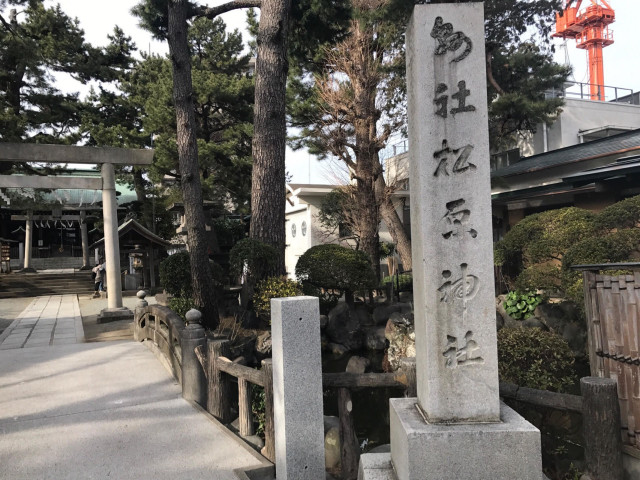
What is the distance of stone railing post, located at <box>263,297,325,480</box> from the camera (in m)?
3.63

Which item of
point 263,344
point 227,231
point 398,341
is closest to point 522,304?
point 398,341

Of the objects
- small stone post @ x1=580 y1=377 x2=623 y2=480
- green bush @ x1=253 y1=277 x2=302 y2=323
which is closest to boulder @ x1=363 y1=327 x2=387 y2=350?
green bush @ x1=253 y1=277 x2=302 y2=323

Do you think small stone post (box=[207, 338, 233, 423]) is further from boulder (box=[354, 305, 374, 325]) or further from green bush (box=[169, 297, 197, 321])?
boulder (box=[354, 305, 374, 325])

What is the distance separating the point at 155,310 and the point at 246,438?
13.6 ft

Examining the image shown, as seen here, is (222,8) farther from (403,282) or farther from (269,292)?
(403,282)

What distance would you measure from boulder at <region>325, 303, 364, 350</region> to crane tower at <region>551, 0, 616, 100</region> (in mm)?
22491

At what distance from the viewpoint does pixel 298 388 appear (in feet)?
12.0

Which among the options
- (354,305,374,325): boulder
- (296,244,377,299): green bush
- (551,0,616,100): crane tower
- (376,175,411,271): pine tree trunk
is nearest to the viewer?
(296,244,377,299): green bush

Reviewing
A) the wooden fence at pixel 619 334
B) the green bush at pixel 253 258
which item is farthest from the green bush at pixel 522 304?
the wooden fence at pixel 619 334

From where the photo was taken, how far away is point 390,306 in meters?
12.7

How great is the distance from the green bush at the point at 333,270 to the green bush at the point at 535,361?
5528 mm

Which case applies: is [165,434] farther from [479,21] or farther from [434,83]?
[479,21]

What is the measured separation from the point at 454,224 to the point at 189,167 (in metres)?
7.67

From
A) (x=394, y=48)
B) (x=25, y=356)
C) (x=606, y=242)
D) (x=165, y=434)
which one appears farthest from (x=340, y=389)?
(x=394, y=48)
